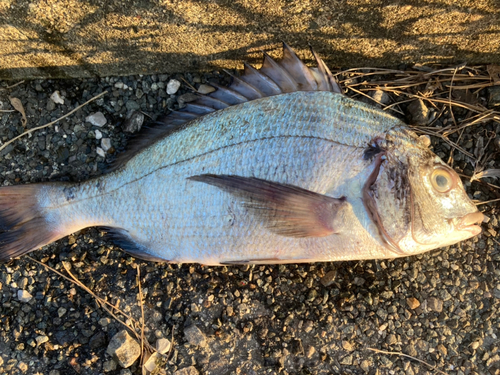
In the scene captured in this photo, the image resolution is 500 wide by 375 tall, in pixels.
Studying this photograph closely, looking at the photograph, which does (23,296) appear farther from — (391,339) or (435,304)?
(435,304)

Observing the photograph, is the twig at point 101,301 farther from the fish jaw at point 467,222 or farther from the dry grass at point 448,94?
the dry grass at point 448,94

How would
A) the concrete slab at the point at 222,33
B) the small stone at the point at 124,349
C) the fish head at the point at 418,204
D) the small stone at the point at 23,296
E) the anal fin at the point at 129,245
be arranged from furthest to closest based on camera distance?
the small stone at the point at 23,296
the small stone at the point at 124,349
the anal fin at the point at 129,245
the concrete slab at the point at 222,33
the fish head at the point at 418,204

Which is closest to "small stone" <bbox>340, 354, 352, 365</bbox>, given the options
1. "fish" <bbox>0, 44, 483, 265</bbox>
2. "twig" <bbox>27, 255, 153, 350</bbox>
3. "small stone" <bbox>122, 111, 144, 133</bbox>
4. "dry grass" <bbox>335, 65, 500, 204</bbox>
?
"fish" <bbox>0, 44, 483, 265</bbox>

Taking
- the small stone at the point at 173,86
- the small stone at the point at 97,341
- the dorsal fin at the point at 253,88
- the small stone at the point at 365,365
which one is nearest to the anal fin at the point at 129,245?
the dorsal fin at the point at 253,88

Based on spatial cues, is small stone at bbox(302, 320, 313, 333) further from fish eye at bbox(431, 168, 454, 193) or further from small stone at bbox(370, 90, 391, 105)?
small stone at bbox(370, 90, 391, 105)

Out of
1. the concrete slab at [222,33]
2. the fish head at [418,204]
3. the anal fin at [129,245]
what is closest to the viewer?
the fish head at [418,204]
